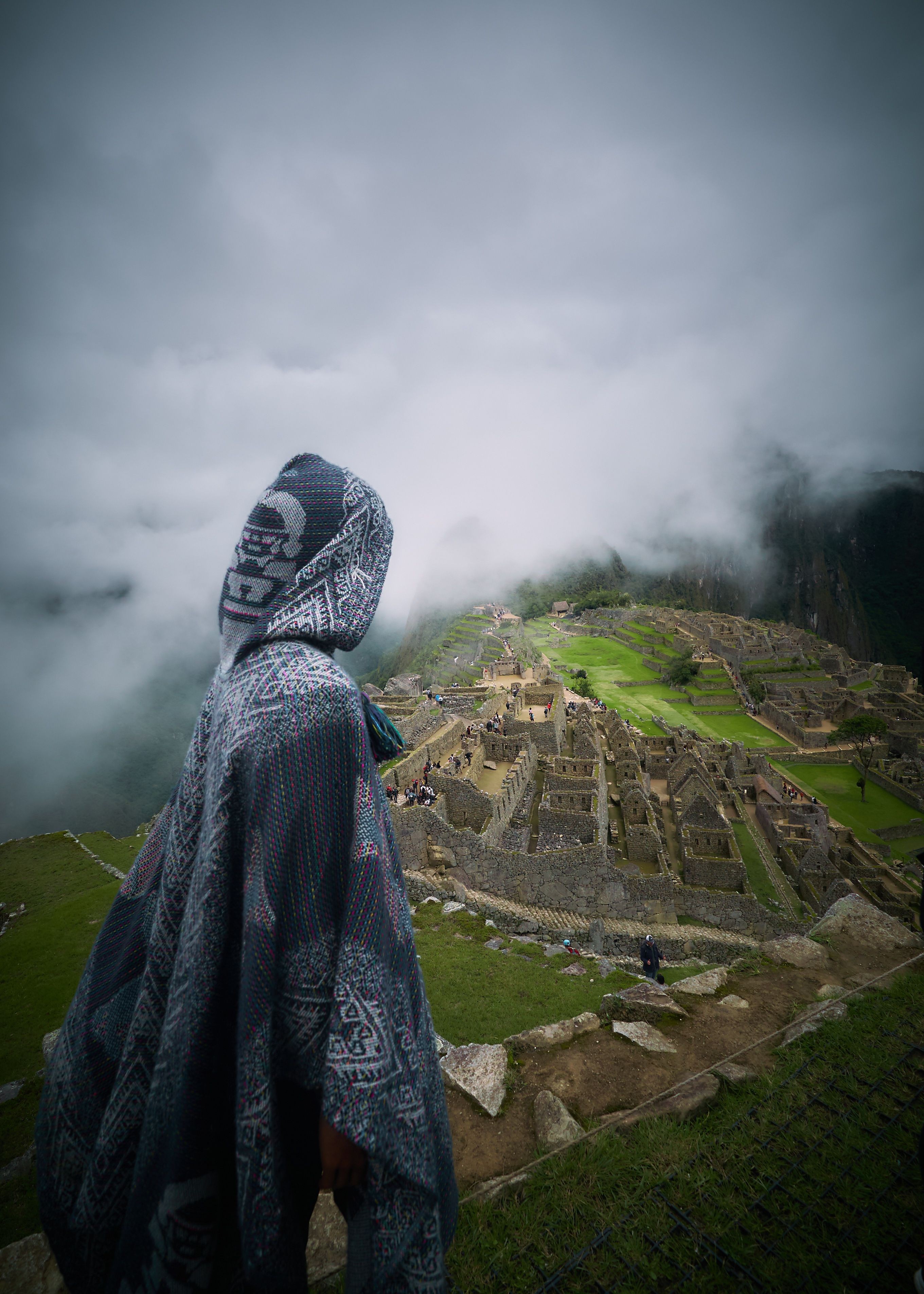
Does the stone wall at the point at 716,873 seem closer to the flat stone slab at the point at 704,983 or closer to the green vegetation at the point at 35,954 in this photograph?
the flat stone slab at the point at 704,983

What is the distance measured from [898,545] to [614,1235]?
196790 millimetres

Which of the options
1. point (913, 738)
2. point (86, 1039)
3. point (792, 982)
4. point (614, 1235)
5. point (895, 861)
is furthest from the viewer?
point (913, 738)

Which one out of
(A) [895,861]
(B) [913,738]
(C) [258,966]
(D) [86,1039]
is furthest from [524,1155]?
(B) [913,738]

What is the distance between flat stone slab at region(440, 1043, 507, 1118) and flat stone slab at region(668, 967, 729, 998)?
7.58 ft

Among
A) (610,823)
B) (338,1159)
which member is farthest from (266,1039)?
(610,823)

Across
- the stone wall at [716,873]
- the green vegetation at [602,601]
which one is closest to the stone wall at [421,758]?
the stone wall at [716,873]

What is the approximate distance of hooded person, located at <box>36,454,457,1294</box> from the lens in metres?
1.39

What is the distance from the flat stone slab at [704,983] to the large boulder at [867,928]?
1810mm

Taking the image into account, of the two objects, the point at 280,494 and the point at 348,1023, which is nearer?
the point at 348,1023

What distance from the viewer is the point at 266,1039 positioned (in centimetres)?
139

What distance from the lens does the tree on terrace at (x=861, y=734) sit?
115 ft

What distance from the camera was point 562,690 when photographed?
3086 cm

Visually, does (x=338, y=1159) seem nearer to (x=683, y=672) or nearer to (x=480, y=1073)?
(x=480, y=1073)

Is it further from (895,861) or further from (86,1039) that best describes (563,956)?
(895,861)
